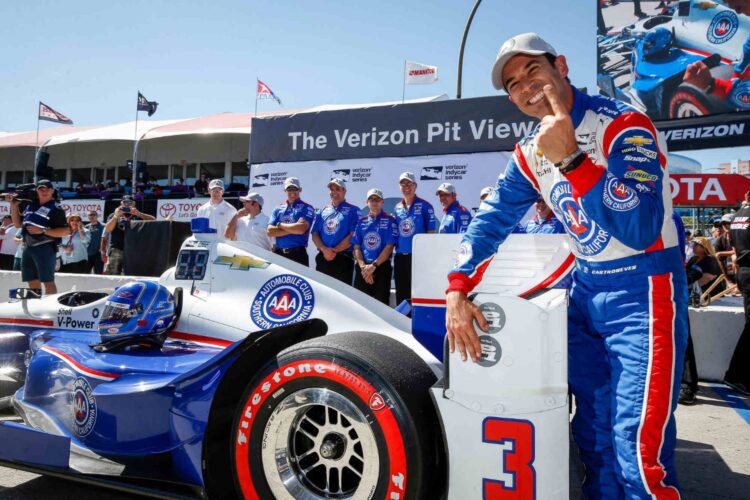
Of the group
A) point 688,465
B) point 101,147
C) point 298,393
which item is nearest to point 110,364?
point 298,393

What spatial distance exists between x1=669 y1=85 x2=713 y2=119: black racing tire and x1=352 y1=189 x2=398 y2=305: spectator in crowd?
16396 mm

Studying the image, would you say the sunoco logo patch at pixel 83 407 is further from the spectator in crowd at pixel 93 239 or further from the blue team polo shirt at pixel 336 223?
the spectator in crowd at pixel 93 239

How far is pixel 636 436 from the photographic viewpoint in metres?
1.63

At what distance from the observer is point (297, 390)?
6.50 feet

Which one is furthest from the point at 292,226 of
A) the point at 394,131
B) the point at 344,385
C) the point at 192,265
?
the point at 344,385

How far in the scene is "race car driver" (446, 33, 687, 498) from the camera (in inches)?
60.7

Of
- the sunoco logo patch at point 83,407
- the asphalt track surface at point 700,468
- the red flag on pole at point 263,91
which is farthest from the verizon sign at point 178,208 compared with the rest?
the sunoco logo patch at point 83,407

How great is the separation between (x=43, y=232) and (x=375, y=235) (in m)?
3.96

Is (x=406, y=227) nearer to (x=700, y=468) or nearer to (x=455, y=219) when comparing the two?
(x=455, y=219)

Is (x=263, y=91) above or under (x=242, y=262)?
above

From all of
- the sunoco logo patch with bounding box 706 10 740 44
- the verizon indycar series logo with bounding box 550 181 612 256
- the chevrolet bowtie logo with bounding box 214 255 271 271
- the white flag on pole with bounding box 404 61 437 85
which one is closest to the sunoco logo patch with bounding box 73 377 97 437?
the chevrolet bowtie logo with bounding box 214 255 271 271

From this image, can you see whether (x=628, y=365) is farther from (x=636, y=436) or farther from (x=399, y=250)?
(x=399, y=250)

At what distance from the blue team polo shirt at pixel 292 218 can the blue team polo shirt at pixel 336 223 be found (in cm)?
13

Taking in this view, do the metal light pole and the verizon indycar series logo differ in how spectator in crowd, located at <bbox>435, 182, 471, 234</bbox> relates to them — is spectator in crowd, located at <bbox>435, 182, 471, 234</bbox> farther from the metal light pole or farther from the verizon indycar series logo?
the verizon indycar series logo
